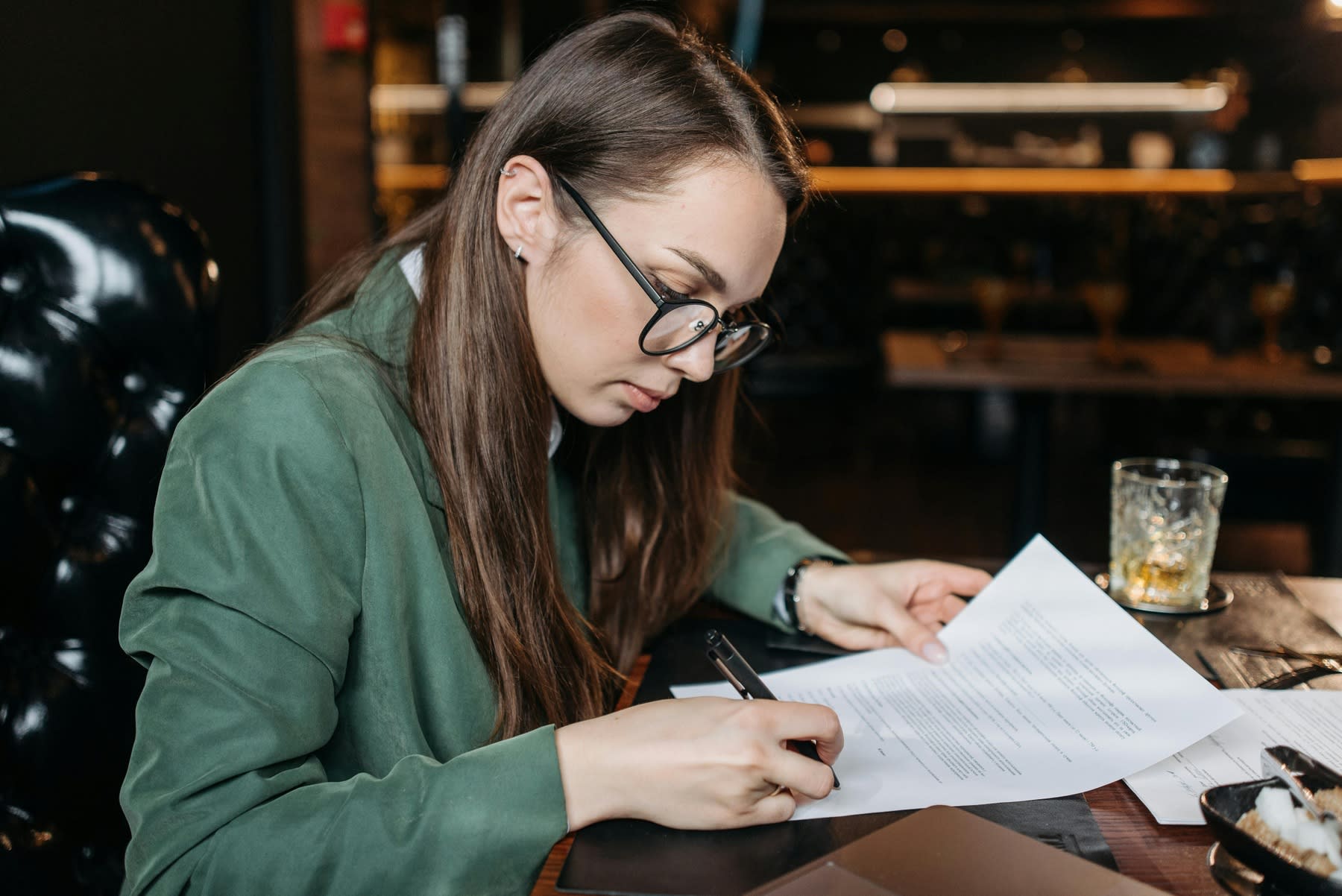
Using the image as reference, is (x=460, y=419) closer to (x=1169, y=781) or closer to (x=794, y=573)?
(x=794, y=573)

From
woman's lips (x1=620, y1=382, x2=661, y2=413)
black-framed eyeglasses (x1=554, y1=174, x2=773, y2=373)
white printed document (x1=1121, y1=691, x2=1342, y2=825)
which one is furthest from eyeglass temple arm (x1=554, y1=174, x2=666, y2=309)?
white printed document (x1=1121, y1=691, x2=1342, y2=825)

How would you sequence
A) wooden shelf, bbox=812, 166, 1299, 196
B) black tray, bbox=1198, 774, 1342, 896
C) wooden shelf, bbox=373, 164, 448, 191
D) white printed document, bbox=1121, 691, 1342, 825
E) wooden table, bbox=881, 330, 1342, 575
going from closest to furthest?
black tray, bbox=1198, 774, 1342, 896
white printed document, bbox=1121, 691, 1342, 825
wooden table, bbox=881, 330, 1342, 575
wooden shelf, bbox=373, 164, 448, 191
wooden shelf, bbox=812, 166, 1299, 196

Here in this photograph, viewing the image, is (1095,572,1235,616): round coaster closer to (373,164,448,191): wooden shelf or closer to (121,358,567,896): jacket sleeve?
(121,358,567,896): jacket sleeve

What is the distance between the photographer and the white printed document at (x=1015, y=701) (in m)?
0.80

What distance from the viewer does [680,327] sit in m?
0.95

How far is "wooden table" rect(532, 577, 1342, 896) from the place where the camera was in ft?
2.22

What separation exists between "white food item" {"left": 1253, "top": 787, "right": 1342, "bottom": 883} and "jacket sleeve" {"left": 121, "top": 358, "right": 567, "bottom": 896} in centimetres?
43

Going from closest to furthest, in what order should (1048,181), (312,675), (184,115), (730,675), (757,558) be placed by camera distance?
(312,675) → (730,675) → (757,558) → (184,115) → (1048,181)

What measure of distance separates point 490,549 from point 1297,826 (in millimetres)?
604

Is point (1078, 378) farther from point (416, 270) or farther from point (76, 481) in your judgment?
point (76, 481)

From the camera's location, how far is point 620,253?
2.98 feet

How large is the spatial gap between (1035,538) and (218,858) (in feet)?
2.44

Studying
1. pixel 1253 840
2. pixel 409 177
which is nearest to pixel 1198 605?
pixel 1253 840

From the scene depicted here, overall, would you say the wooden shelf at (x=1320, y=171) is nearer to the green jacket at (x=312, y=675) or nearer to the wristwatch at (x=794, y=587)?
the wristwatch at (x=794, y=587)
